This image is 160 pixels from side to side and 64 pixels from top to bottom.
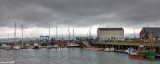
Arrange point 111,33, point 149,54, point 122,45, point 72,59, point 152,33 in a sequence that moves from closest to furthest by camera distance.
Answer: point 149,54, point 72,59, point 122,45, point 152,33, point 111,33

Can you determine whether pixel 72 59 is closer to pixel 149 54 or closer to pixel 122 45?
pixel 149 54

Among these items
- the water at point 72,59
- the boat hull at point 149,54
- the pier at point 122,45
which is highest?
the pier at point 122,45

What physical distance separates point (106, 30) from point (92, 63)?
91.4m

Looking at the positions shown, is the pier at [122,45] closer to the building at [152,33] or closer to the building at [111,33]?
the building at [152,33]

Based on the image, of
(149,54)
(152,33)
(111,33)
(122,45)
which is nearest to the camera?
(149,54)

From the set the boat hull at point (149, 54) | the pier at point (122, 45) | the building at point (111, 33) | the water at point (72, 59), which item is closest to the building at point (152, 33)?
the pier at point (122, 45)

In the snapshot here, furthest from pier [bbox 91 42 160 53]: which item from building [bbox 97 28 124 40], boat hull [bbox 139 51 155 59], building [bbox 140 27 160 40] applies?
building [bbox 97 28 124 40]

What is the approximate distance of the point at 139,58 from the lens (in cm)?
5747

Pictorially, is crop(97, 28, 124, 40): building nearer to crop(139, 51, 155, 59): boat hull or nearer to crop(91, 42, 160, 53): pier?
crop(91, 42, 160, 53): pier

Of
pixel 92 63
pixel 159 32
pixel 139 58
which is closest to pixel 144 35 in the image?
pixel 159 32

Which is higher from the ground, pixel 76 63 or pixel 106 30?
pixel 106 30

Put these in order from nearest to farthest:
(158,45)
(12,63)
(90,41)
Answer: (12,63) < (158,45) < (90,41)

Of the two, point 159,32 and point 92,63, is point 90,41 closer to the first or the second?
point 159,32

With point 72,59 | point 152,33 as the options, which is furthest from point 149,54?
point 152,33
